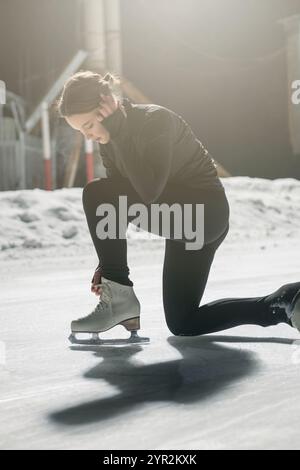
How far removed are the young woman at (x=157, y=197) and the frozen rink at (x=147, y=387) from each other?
12 cm

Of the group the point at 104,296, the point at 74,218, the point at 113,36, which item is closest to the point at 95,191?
the point at 104,296

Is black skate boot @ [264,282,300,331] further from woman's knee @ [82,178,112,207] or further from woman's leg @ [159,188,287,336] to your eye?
woman's knee @ [82,178,112,207]

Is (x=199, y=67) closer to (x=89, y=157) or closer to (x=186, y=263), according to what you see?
(x=89, y=157)

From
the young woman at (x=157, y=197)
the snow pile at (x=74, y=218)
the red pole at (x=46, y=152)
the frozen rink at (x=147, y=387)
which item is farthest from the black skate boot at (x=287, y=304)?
the red pole at (x=46, y=152)

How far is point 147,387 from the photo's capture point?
7.22 ft

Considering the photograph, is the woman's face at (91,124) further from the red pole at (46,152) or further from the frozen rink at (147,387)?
the red pole at (46,152)

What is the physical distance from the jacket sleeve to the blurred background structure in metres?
11.1

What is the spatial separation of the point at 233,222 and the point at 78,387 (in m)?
7.70

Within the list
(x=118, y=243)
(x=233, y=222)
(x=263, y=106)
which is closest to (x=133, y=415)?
(x=118, y=243)

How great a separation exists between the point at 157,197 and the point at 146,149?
17 centimetres

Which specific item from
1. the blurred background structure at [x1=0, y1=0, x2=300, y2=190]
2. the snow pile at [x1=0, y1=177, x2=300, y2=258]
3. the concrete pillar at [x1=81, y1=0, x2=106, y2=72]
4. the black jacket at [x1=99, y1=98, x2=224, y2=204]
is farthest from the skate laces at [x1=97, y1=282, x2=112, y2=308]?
the blurred background structure at [x1=0, y1=0, x2=300, y2=190]
